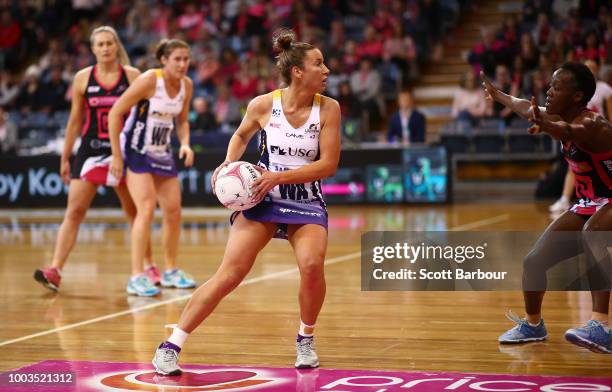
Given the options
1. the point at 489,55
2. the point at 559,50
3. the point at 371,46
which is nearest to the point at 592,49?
the point at 559,50

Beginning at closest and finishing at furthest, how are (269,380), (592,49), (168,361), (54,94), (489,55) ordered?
(269,380) → (168,361) → (592,49) → (489,55) → (54,94)

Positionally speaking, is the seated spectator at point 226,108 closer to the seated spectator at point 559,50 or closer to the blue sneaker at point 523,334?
the seated spectator at point 559,50

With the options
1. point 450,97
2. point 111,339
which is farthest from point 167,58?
point 450,97

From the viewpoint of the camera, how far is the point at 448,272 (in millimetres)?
6719

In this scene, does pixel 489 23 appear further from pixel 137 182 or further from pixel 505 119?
pixel 137 182

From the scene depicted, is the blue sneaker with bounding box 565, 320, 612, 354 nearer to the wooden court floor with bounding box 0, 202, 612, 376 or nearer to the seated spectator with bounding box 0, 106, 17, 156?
the wooden court floor with bounding box 0, 202, 612, 376

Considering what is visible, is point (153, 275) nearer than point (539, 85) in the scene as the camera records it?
Yes

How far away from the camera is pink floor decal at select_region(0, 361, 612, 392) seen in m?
4.95

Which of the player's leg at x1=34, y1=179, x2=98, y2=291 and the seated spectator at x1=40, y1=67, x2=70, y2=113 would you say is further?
the seated spectator at x1=40, y1=67, x2=70, y2=113

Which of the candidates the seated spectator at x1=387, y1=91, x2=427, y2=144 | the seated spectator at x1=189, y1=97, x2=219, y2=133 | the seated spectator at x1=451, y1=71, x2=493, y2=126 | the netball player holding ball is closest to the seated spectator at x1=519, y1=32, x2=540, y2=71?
the seated spectator at x1=451, y1=71, x2=493, y2=126

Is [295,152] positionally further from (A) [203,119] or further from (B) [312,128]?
(A) [203,119]

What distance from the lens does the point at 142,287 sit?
328 inches

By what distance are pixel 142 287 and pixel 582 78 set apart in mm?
4075

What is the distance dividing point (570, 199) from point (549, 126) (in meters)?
9.92
